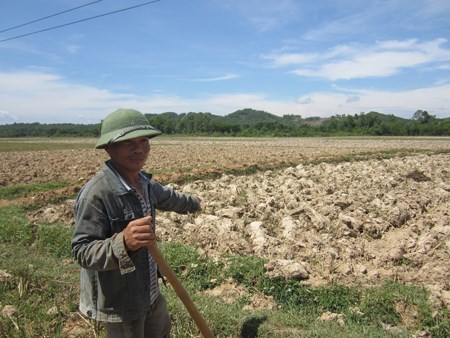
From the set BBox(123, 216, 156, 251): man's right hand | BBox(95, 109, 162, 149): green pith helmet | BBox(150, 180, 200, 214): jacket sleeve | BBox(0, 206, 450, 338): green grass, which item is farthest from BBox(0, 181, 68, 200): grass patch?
BBox(123, 216, 156, 251): man's right hand

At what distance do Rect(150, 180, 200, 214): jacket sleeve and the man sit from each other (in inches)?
4.7

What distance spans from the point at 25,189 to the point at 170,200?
10.1m

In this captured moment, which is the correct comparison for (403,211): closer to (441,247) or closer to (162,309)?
(441,247)

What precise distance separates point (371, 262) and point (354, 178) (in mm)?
6246

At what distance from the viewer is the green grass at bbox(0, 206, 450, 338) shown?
349 centimetres

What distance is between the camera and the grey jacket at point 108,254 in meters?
1.95

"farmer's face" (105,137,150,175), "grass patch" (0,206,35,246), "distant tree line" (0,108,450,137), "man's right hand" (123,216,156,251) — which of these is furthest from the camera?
"distant tree line" (0,108,450,137)

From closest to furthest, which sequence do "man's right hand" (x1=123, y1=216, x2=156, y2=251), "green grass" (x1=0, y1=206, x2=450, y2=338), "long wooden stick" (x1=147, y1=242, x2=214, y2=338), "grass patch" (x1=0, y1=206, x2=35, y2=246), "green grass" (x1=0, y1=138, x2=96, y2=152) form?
"man's right hand" (x1=123, y1=216, x2=156, y2=251)
"long wooden stick" (x1=147, y1=242, x2=214, y2=338)
"green grass" (x1=0, y1=206, x2=450, y2=338)
"grass patch" (x1=0, y1=206, x2=35, y2=246)
"green grass" (x1=0, y1=138, x2=96, y2=152)

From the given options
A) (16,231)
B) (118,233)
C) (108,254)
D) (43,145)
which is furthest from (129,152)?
(43,145)

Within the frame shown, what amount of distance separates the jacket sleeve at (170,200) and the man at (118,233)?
0.12 meters

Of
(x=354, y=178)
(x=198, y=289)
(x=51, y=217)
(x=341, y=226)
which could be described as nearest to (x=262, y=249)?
(x=198, y=289)

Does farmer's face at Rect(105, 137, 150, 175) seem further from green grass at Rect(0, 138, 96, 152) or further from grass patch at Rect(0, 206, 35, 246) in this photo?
green grass at Rect(0, 138, 96, 152)

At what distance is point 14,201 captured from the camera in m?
9.77

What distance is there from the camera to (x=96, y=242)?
2.01m
